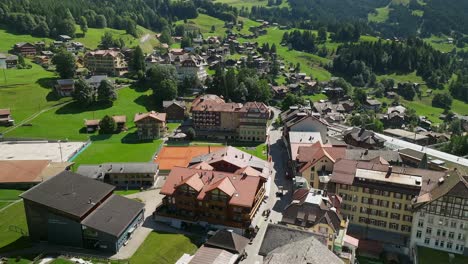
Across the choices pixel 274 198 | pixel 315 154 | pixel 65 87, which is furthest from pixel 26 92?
pixel 315 154

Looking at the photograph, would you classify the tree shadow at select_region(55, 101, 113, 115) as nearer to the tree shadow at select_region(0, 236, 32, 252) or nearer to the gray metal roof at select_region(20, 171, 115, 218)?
the gray metal roof at select_region(20, 171, 115, 218)

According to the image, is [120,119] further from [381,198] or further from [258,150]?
[381,198]

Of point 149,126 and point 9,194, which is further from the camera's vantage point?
point 149,126

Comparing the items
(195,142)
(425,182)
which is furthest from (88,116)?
(425,182)

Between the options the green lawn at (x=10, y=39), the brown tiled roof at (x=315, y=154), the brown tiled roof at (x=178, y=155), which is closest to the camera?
the brown tiled roof at (x=315, y=154)

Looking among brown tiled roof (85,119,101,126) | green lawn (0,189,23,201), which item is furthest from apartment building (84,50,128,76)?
green lawn (0,189,23,201)

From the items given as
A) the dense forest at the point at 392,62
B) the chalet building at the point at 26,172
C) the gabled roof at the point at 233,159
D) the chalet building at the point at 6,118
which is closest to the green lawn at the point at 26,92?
the chalet building at the point at 6,118

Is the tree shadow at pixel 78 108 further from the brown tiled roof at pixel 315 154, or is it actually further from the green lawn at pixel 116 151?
the brown tiled roof at pixel 315 154
